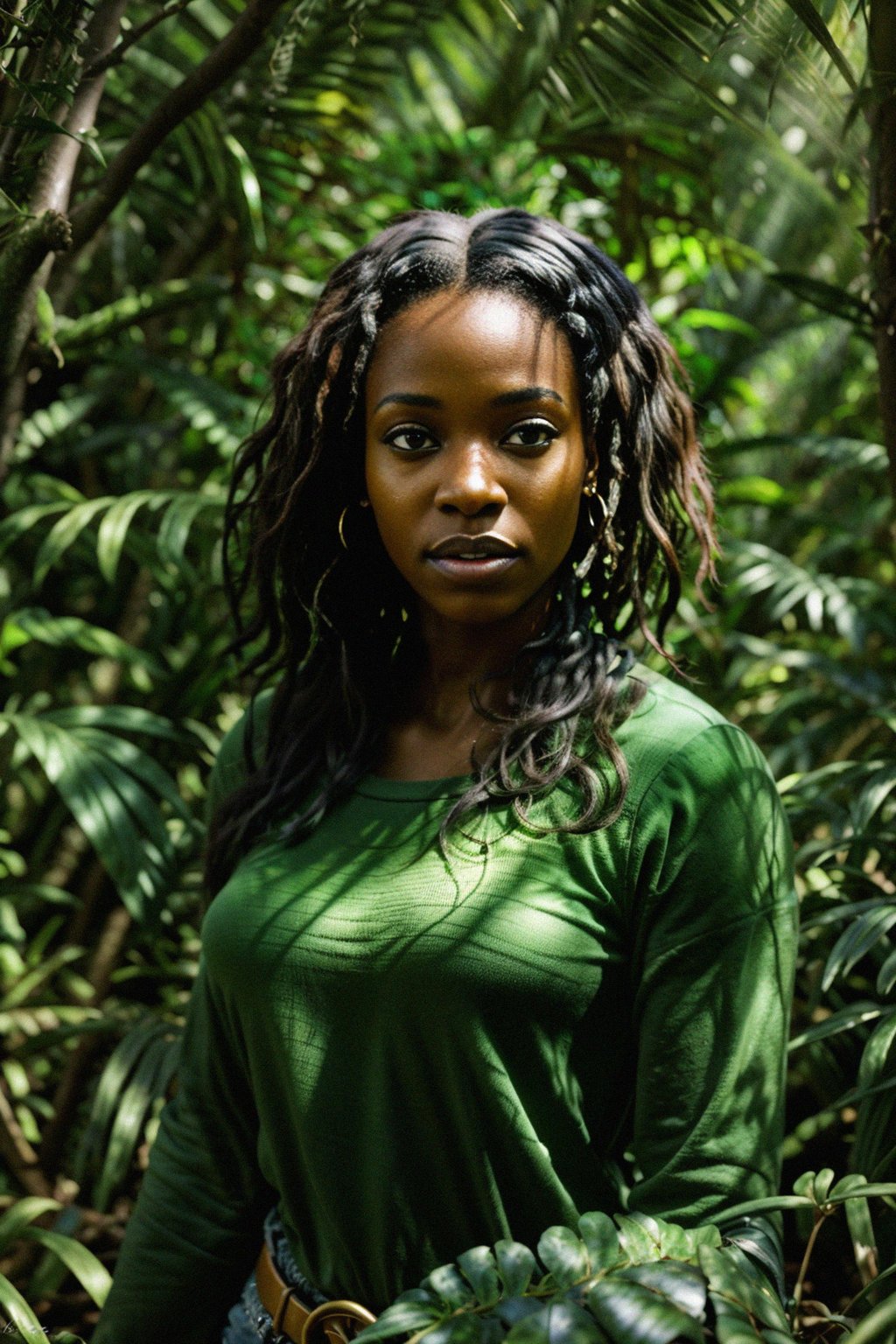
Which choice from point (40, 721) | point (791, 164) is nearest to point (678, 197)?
point (791, 164)

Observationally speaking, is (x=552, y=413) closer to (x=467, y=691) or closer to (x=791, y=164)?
(x=467, y=691)

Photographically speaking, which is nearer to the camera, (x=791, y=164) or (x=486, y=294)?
(x=486, y=294)

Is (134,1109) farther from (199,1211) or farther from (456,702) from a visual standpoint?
(456,702)

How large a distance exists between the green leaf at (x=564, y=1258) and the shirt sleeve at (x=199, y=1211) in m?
0.64

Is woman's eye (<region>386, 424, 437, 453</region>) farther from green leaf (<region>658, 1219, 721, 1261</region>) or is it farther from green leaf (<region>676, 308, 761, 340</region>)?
green leaf (<region>676, 308, 761, 340</region>)

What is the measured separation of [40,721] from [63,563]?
65 centimetres

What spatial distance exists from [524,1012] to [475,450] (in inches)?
20.2

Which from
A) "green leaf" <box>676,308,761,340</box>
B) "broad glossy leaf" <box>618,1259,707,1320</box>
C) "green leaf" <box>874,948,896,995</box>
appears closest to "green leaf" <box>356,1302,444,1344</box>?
"broad glossy leaf" <box>618,1259,707,1320</box>

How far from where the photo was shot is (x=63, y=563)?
8.67 ft

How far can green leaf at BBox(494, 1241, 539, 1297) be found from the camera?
0.79 m

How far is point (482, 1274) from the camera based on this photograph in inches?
31.4

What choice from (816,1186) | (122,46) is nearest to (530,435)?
(122,46)

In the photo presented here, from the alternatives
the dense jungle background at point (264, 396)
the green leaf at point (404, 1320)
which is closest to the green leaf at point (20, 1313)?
the dense jungle background at point (264, 396)

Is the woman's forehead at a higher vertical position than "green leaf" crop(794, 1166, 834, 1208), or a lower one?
higher
